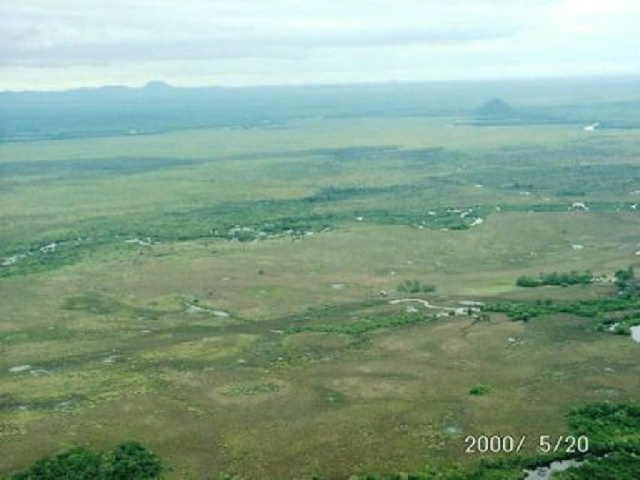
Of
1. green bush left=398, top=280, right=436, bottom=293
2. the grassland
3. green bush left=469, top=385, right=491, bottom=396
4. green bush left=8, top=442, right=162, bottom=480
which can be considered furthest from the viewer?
green bush left=398, top=280, right=436, bottom=293

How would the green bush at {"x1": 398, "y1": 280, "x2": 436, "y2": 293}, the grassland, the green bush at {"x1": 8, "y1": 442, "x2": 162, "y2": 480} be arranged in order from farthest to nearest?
1. the green bush at {"x1": 398, "y1": 280, "x2": 436, "y2": 293}
2. the grassland
3. the green bush at {"x1": 8, "y1": 442, "x2": 162, "y2": 480}

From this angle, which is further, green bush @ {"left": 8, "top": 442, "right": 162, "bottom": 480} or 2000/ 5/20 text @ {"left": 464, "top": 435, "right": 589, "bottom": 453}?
2000/ 5/20 text @ {"left": 464, "top": 435, "right": 589, "bottom": 453}

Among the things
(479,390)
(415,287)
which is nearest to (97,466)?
(479,390)

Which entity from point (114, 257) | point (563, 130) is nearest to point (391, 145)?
point (563, 130)

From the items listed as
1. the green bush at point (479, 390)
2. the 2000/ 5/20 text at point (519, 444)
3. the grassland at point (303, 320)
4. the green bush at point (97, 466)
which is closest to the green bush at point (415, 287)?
the grassland at point (303, 320)

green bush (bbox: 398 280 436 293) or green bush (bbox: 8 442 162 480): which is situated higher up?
green bush (bbox: 398 280 436 293)

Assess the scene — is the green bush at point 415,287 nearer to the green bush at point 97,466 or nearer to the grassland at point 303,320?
the grassland at point 303,320

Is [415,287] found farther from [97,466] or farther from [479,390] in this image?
[97,466]

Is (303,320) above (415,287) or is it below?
below

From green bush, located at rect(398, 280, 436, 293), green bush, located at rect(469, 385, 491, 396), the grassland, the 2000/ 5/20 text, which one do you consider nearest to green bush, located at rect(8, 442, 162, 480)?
the grassland

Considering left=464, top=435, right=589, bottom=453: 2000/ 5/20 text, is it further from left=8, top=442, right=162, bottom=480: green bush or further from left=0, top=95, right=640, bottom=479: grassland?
left=8, top=442, right=162, bottom=480: green bush
